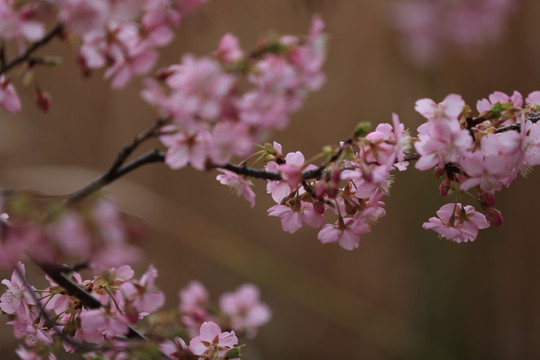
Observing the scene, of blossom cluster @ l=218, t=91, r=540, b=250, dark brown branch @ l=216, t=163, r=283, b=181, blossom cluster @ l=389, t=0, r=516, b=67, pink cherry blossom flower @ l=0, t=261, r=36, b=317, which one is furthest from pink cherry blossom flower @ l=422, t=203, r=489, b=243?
blossom cluster @ l=389, t=0, r=516, b=67

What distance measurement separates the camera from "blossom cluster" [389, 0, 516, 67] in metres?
1.57

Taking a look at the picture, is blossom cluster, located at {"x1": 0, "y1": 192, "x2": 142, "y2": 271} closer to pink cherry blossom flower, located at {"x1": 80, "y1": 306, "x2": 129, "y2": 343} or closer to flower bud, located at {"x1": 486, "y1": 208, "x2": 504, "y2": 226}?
pink cherry blossom flower, located at {"x1": 80, "y1": 306, "x2": 129, "y2": 343}

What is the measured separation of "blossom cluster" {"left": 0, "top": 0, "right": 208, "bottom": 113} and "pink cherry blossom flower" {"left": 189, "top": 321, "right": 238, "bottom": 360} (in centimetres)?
25

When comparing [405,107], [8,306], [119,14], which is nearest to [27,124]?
[405,107]

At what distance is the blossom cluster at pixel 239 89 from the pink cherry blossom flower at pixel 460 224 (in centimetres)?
25

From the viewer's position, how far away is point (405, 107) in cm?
209

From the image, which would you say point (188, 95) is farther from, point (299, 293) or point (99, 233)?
point (299, 293)

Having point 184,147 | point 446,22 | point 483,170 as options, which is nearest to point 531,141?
point 483,170

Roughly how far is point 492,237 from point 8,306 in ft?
6.17

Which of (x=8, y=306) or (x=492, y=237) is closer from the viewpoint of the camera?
(x=8, y=306)

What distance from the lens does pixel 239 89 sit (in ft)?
1.20

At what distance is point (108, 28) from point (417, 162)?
0.26 m

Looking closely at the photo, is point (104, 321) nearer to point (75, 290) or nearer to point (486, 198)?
point (75, 290)

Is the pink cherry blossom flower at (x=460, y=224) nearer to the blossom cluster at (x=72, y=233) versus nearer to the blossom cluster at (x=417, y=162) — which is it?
the blossom cluster at (x=417, y=162)
